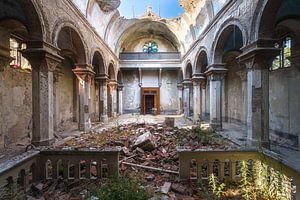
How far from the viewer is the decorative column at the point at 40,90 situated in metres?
6.22

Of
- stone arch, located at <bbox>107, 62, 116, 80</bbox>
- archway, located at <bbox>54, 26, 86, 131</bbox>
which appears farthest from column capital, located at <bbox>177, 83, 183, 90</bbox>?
archway, located at <bbox>54, 26, 86, 131</bbox>

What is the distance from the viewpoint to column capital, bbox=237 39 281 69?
19.6 ft

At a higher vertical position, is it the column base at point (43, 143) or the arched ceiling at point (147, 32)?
the arched ceiling at point (147, 32)

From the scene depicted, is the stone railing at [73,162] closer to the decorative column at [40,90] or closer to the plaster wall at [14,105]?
the decorative column at [40,90]

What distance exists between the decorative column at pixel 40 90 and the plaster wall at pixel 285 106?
8517 mm

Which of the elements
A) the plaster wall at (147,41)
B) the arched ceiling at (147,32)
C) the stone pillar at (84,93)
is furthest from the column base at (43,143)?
the plaster wall at (147,41)

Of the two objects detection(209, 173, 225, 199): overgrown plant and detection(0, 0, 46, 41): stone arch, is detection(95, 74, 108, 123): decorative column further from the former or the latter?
detection(209, 173, 225, 199): overgrown plant

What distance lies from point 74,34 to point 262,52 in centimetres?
753

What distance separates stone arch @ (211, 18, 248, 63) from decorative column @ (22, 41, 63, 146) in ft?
20.4

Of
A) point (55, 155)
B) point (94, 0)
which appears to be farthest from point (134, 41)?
point (55, 155)

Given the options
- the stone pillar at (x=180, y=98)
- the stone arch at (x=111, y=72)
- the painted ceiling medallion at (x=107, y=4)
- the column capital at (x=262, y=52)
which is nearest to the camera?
the column capital at (x=262, y=52)

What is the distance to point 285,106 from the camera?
8469 millimetres

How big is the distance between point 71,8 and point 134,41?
1547 centimetres

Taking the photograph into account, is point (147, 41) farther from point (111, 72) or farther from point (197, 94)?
point (197, 94)
